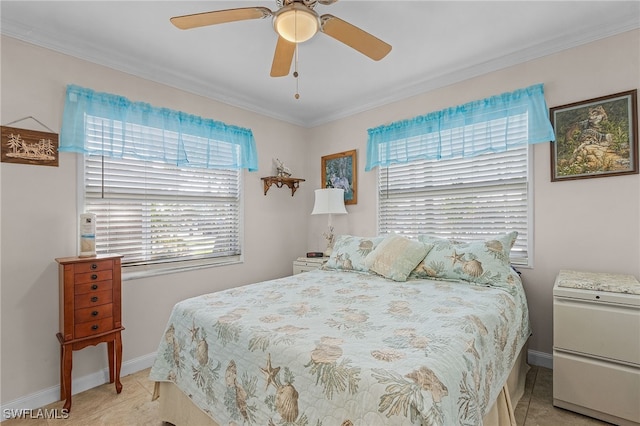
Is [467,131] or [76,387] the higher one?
[467,131]

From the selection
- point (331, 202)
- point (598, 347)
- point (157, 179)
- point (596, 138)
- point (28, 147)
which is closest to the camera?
point (598, 347)

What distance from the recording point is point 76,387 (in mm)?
2340

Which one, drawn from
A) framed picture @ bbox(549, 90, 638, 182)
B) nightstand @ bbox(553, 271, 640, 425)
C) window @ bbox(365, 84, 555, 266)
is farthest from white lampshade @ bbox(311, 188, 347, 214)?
nightstand @ bbox(553, 271, 640, 425)

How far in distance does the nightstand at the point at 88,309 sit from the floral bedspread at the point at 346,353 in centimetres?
72

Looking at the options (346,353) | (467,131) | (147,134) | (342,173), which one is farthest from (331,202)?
(346,353)


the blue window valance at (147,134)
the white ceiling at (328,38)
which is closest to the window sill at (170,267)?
the blue window valance at (147,134)

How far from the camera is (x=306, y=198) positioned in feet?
14.2

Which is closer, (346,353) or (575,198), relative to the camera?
(346,353)

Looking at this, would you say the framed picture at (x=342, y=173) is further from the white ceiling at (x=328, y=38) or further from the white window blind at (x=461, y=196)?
the white ceiling at (x=328, y=38)

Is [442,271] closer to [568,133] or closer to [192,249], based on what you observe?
[568,133]

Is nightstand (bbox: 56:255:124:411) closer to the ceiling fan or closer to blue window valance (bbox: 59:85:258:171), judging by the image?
blue window valance (bbox: 59:85:258:171)

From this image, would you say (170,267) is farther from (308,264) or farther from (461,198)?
(461,198)

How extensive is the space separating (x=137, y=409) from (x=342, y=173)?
9.86 ft

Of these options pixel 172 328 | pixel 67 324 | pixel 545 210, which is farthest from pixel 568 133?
pixel 67 324
